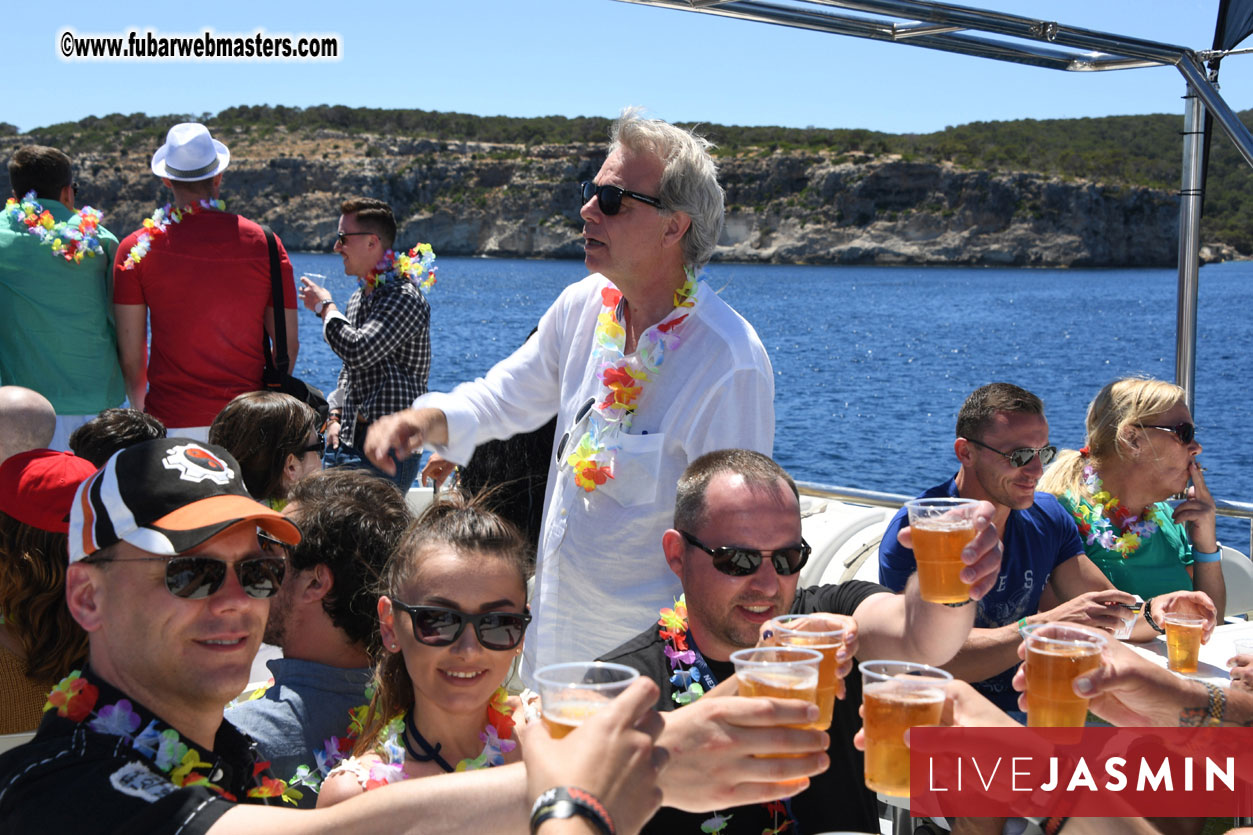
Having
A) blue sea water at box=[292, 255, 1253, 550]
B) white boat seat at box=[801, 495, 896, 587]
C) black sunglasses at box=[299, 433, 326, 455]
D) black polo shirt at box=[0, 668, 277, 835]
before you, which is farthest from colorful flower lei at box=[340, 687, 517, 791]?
white boat seat at box=[801, 495, 896, 587]

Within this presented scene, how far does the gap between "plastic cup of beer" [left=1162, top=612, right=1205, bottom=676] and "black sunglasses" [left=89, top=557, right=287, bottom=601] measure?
247cm

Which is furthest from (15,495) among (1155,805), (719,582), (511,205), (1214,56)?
(511,205)

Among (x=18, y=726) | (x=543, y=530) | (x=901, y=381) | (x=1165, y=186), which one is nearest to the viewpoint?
(x=18, y=726)

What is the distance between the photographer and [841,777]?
78.3 inches

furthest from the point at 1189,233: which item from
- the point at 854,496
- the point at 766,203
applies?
the point at 766,203

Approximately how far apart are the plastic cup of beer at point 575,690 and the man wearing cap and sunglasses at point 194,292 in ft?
11.2

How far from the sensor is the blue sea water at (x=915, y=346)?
23.7m

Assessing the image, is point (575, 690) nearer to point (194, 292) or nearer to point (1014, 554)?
point (1014, 554)

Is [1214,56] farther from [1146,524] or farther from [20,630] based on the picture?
[20,630]

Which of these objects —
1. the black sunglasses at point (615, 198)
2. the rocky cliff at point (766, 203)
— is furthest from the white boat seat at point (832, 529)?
the rocky cliff at point (766, 203)

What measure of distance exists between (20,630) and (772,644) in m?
1.84

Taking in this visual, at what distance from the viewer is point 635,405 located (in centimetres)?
273

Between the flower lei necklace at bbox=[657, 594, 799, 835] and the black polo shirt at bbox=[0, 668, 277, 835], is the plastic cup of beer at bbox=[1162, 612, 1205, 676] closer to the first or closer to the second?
the flower lei necklace at bbox=[657, 594, 799, 835]

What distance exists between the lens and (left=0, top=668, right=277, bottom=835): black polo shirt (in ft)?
4.64
